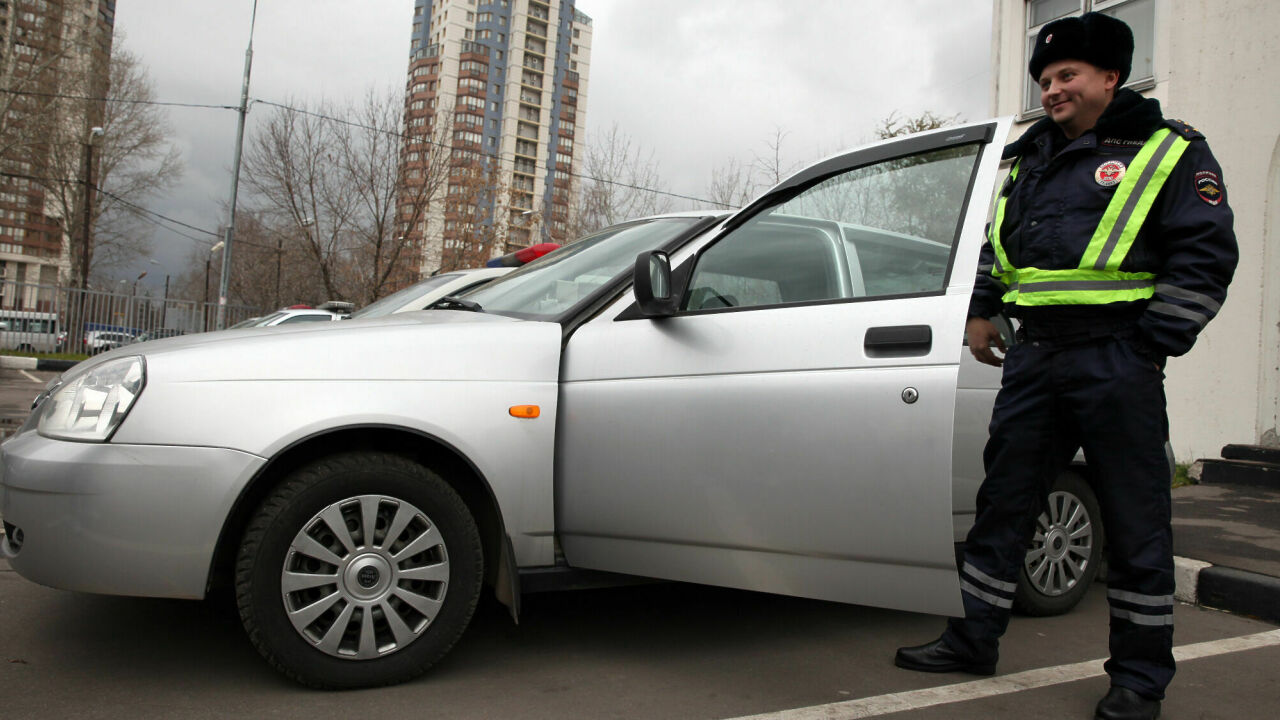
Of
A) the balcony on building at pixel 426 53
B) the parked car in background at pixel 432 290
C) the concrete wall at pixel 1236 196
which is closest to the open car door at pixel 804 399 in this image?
the parked car in background at pixel 432 290

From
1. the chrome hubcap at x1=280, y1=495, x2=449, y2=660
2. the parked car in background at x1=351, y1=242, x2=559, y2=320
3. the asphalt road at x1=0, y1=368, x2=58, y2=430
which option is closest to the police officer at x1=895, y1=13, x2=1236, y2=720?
the chrome hubcap at x1=280, y1=495, x2=449, y2=660

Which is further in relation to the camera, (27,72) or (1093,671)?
(27,72)

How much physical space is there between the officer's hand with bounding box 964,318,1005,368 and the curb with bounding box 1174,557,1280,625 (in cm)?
182

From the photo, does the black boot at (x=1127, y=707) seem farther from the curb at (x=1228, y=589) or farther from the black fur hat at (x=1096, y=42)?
the black fur hat at (x=1096, y=42)

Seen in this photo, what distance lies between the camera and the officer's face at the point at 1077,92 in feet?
8.80

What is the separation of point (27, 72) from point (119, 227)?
32.2 ft

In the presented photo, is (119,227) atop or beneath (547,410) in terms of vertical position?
atop

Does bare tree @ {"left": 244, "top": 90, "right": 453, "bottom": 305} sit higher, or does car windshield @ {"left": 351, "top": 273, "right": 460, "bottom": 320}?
bare tree @ {"left": 244, "top": 90, "right": 453, "bottom": 305}

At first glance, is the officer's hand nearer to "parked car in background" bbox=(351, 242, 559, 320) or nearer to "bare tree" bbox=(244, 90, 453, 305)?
"parked car in background" bbox=(351, 242, 559, 320)

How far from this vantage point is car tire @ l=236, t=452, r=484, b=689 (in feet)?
8.46

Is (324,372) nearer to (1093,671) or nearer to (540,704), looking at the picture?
(540,704)

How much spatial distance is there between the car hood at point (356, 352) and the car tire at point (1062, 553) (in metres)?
2.23

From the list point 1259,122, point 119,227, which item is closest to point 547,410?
point 1259,122

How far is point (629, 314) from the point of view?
10.1ft
